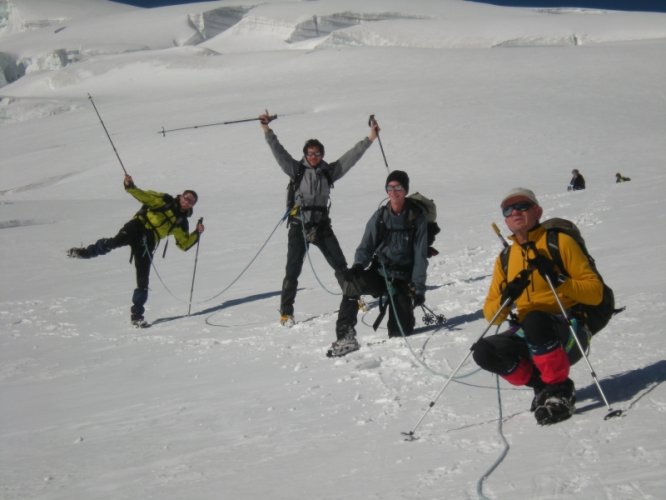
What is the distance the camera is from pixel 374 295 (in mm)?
5867

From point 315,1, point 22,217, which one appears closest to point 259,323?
point 22,217

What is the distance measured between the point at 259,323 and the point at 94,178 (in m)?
23.8

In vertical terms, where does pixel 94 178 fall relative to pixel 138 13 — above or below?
below

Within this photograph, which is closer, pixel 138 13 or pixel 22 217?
pixel 22 217

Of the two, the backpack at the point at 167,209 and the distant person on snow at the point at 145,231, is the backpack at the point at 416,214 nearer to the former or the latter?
the distant person on snow at the point at 145,231

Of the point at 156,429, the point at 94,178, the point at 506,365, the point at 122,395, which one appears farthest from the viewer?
the point at 94,178

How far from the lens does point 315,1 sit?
95875 millimetres

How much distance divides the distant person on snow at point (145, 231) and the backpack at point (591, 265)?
5606mm

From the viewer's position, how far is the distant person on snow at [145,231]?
857cm

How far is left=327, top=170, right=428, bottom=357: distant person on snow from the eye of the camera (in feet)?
18.6

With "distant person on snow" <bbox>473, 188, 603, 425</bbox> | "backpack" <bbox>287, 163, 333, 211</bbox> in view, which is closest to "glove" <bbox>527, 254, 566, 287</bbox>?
"distant person on snow" <bbox>473, 188, 603, 425</bbox>

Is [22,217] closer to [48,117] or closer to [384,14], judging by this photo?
[48,117]

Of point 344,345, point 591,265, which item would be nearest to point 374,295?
point 344,345

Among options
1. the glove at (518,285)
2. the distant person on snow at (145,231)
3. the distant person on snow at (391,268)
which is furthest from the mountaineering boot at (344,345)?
the distant person on snow at (145,231)
